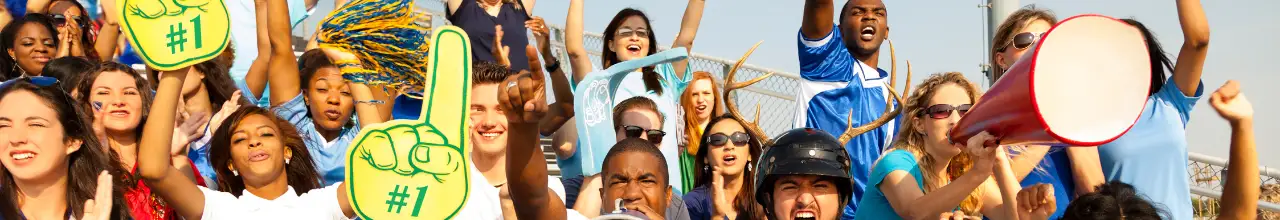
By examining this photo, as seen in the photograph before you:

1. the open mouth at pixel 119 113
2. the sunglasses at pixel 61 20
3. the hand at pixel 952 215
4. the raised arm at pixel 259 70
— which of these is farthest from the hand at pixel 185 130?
the hand at pixel 952 215

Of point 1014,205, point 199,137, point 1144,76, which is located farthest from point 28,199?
point 1144,76

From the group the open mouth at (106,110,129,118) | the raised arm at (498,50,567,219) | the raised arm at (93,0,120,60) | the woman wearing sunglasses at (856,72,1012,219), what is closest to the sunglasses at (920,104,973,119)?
the woman wearing sunglasses at (856,72,1012,219)

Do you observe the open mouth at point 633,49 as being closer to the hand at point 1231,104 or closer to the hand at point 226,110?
the hand at point 226,110

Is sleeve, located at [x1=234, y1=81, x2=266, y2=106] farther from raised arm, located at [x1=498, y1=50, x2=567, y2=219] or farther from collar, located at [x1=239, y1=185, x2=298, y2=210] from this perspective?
raised arm, located at [x1=498, y1=50, x2=567, y2=219]

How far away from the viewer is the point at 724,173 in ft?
19.8

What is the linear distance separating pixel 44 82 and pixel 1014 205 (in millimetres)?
3032

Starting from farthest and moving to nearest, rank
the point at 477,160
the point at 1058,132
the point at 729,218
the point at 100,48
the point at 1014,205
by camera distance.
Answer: the point at 100,48
the point at 729,218
the point at 477,160
the point at 1014,205
the point at 1058,132

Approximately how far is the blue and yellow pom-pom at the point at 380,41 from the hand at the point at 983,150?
1.87 m

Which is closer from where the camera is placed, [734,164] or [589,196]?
[589,196]

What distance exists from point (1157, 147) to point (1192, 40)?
44 centimetres

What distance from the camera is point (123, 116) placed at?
5.38m

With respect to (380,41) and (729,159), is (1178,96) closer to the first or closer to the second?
(729,159)

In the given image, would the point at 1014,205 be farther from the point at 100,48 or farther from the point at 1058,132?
the point at 100,48

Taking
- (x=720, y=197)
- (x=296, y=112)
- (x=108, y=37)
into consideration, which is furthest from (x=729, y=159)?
(x=108, y=37)
